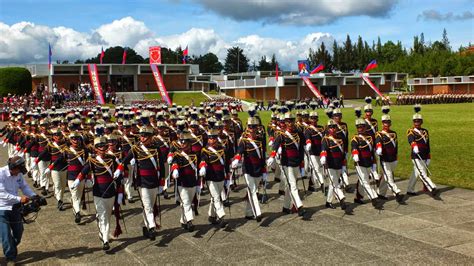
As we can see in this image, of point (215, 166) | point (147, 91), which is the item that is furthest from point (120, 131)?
point (147, 91)

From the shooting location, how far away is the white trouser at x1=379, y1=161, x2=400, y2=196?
12352 millimetres

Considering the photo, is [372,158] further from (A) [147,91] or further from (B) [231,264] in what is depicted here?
(A) [147,91]

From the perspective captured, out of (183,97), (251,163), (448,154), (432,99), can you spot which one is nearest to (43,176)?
(251,163)

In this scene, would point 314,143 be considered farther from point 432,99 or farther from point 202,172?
point 432,99

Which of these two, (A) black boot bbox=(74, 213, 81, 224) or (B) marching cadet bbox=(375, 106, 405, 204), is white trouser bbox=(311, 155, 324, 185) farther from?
(A) black boot bbox=(74, 213, 81, 224)

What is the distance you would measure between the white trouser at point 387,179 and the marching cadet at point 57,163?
27.8 ft

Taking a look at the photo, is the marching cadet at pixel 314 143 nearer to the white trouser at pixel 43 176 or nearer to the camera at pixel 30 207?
the white trouser at pixel 43 176

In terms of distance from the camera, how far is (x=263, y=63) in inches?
5689

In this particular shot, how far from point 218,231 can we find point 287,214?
2.04 metres

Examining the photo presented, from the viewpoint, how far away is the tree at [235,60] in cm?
14675

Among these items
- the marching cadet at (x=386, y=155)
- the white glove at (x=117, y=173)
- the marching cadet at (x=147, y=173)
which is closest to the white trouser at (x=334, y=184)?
the marching cadet at (x=386, y=155)

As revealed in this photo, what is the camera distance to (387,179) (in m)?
12.5

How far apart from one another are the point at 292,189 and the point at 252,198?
103 cm

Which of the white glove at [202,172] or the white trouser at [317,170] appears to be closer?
the white glove at [202,172]
